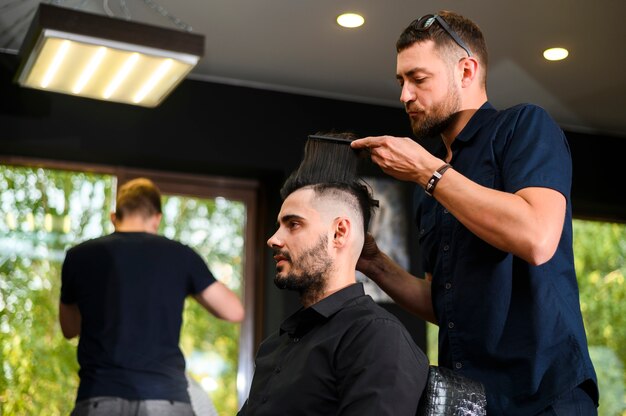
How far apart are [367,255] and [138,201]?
1.62 metres

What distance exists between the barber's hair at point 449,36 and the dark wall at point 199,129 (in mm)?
3072

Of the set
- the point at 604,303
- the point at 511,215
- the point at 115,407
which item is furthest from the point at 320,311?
the point at 604,303

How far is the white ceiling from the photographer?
428cm

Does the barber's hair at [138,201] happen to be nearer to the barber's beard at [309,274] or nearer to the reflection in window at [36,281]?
the reflection in window at [36,281]

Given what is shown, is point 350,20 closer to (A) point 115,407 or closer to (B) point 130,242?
(B) point 130,242

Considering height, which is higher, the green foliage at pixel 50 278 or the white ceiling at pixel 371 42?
the white ceiling at pixel 371 42

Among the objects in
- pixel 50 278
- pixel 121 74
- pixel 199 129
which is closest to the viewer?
pixel 121 74

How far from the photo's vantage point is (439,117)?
1992mm

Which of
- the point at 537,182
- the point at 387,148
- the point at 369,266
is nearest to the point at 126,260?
the point at 369,266

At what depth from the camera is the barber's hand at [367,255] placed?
84.0 inches

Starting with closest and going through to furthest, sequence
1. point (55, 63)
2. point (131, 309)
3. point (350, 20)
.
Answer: point (131, 309) → point (55, 63) → point (350, 20)

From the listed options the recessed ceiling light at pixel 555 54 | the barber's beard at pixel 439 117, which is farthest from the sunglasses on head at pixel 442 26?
the recessed ceiling light at pixel 555 54

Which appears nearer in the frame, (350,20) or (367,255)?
(367,255)

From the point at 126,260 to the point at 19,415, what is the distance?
5.66 ft
